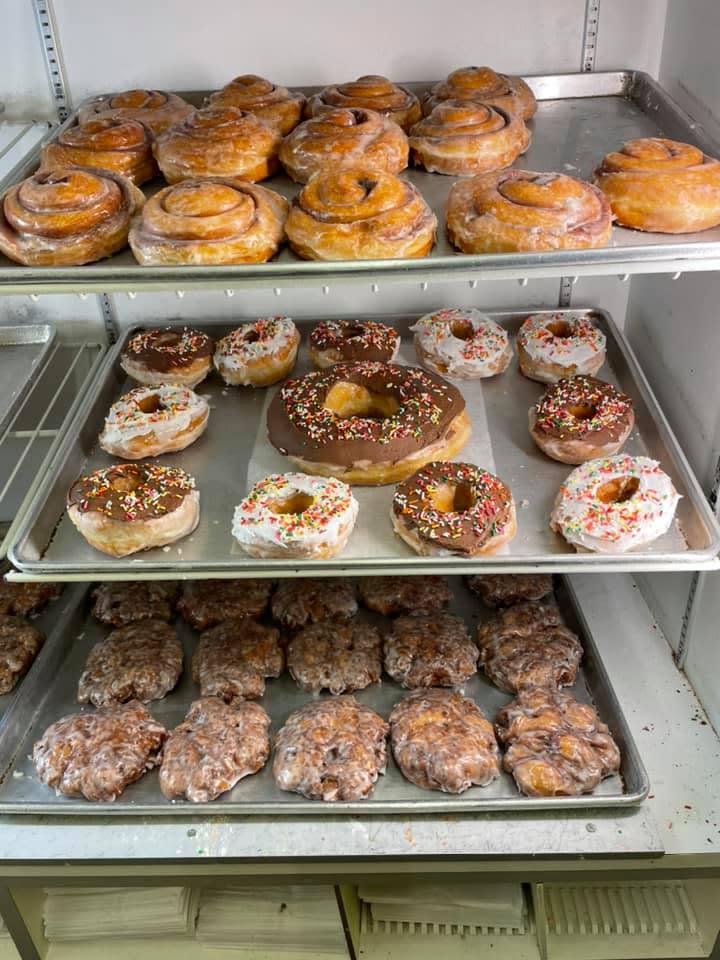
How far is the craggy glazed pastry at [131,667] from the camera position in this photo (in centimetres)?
260

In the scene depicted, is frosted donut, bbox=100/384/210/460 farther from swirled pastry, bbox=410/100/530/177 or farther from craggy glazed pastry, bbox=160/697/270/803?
swirled pastry, bbox=410/100/530/177

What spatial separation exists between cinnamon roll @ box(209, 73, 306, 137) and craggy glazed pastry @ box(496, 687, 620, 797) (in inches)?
70.0

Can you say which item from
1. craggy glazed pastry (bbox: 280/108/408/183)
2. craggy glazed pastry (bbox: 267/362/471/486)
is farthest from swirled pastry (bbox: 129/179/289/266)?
craggy glazed pastry (bbox: 267/362/471/486)

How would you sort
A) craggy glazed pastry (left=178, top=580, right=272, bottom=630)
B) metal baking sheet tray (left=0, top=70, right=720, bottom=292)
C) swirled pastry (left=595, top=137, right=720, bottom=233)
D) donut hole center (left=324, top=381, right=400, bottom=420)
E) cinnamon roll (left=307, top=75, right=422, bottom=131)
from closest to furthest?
metal baking sheet tray (left=0, top=70, right=720, bottom=292), swirled pastry (left=595, top=137, right=720, bottom=233), cinnamon roll (left=307, top=75, right=422, bottom=131), donut hole center (left=324, top=381, right=400, bottom=420), craggy glazed pastry (left=178, top=580, right=272, bottom=630)

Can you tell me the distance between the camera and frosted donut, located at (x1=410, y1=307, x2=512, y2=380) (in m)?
2.87

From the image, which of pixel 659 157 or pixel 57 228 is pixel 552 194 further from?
pixel 57 228

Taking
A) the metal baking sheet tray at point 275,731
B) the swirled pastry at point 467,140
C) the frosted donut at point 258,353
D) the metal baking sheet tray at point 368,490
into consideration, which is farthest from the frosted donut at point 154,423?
the swirled pastry at point 467,140

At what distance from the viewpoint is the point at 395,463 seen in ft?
8.18

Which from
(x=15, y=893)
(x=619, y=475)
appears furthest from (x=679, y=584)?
(x=15, y=893)

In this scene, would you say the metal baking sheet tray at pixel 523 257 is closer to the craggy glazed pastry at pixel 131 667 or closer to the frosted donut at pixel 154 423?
the frosted donut at pixel 154 423

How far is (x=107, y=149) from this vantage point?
230cm

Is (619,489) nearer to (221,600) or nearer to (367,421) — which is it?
(367,421)

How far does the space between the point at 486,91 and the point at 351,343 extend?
89 cm

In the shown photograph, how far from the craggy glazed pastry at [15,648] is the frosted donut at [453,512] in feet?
4.21
